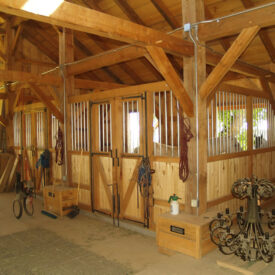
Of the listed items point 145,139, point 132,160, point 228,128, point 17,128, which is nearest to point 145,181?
point 132,160

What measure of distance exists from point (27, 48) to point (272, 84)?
293 inches

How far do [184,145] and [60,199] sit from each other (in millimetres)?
2825

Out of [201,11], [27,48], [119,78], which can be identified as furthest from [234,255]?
[27,48]

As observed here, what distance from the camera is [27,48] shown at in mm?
9805

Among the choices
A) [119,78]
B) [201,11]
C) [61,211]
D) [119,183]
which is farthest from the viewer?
[119,78]

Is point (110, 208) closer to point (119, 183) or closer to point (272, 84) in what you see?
point (119, 183)

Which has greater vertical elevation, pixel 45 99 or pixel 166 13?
pixel 166 13

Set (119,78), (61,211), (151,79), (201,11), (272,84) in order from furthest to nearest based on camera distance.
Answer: (119,78) < (151,79) < (272,84) < (61,211) < (201,11)

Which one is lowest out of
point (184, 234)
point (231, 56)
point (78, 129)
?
point (184, 234)

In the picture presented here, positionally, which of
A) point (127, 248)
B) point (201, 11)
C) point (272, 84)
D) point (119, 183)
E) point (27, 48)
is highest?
point (27, 48)

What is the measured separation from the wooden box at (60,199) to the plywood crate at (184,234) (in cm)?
242

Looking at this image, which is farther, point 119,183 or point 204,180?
point 119,183

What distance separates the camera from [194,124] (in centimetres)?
398

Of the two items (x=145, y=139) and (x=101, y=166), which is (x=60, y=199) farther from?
(x=145, y=139)
